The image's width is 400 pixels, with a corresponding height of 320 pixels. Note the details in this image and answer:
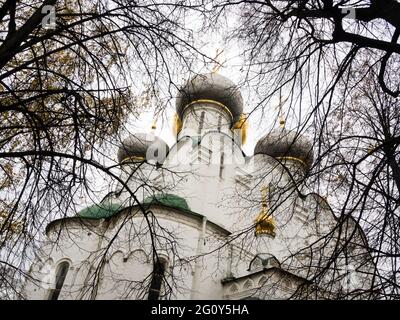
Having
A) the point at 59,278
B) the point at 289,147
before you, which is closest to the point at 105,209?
the point at 289,147

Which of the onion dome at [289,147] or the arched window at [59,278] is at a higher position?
the arched window at [59,278]

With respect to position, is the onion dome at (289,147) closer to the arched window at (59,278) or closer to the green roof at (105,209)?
the green roof at (105,209)

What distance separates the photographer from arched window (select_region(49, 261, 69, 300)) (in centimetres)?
1284

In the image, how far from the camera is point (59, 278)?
13.2 meters

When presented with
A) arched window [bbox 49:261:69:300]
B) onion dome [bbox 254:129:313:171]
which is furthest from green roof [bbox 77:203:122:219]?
onion dome [bbox 254:129:313:171]

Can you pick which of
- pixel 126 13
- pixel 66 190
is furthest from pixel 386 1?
pixel 66 190

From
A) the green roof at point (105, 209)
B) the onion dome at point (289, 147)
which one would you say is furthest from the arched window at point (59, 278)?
the onion dome at point (289, 147)

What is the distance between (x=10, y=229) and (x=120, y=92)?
1987mm

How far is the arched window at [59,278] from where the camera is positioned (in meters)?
12.8

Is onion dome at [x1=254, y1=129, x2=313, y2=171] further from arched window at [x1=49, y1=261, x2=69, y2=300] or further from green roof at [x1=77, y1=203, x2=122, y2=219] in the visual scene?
arched window at [x1=49, y1=261, x2=69, y2=300]

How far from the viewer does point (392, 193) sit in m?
4.77

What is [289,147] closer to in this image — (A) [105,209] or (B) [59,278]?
(A) [105,209]

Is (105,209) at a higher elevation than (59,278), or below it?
below

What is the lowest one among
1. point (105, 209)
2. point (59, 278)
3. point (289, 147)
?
point (105, 209)
